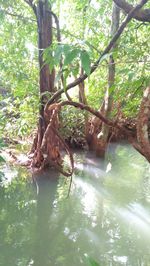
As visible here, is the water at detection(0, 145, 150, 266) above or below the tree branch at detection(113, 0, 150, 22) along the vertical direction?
below

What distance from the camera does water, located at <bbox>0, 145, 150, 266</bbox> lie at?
8.43 ft

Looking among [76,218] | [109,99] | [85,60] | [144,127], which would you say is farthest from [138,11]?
[109,99]

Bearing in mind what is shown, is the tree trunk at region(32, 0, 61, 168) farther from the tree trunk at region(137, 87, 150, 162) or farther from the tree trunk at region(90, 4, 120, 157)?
the tree trunk at region(137, 87, 150, 162)

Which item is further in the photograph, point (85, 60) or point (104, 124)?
point (104, 124)

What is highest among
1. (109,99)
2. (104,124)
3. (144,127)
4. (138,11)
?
(138,11)

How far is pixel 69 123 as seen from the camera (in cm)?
598

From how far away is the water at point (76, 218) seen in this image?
257cm

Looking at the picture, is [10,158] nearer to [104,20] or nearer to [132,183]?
[132,183]

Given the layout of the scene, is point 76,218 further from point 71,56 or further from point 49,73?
point 71,56

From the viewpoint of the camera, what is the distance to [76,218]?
10.8 ft

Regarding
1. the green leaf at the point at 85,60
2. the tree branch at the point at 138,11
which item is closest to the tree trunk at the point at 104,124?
the tree branch at the point at 138,11

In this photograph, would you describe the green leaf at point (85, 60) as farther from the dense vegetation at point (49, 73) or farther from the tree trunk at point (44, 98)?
the tree trunk at point (44, 98)

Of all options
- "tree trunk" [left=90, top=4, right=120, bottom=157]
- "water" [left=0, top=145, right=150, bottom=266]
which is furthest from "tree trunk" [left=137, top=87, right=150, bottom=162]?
"tree trunk" [left=90, top=4, right=120, bottom=157]

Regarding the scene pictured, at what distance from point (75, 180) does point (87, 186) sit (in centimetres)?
27
